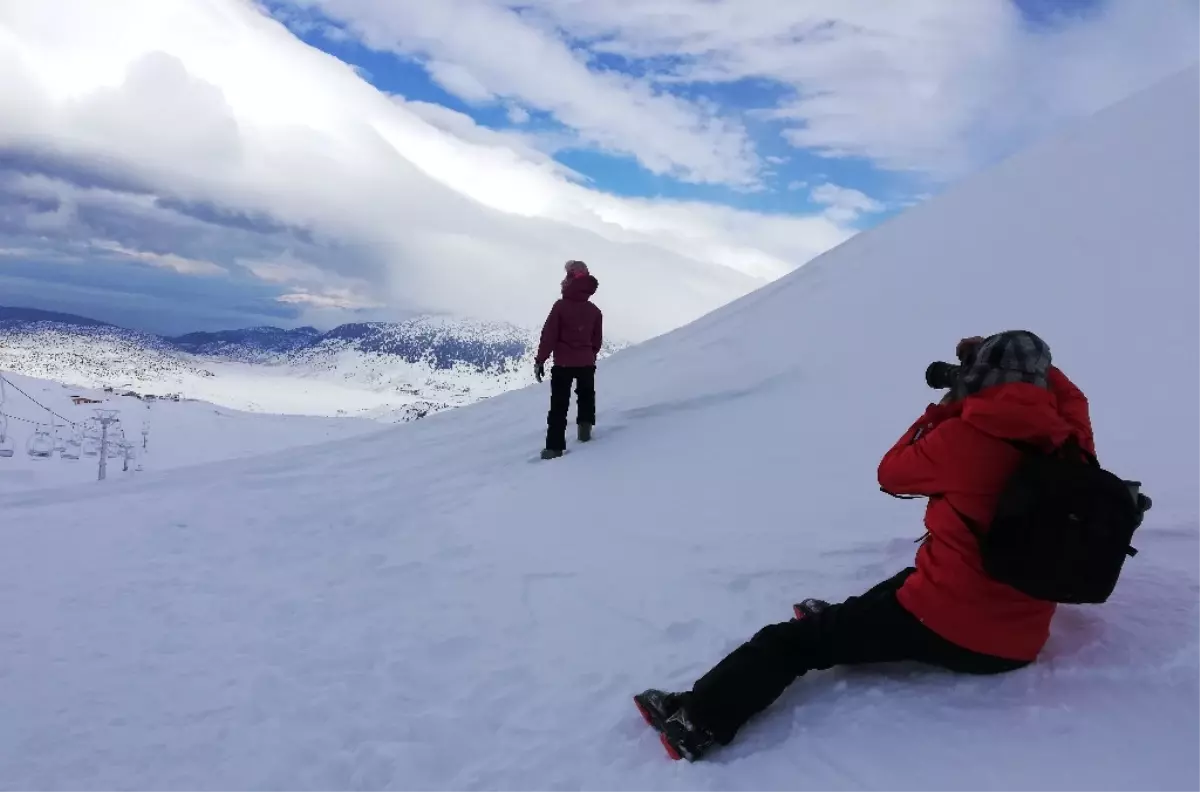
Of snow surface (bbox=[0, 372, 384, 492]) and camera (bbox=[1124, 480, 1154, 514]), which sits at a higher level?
camera (bbox=[1124, 480, 1154, 514])

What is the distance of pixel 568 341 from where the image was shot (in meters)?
10.2

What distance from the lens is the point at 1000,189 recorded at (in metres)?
15.0

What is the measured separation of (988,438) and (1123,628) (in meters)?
1.49

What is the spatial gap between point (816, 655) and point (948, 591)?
27.0 inches

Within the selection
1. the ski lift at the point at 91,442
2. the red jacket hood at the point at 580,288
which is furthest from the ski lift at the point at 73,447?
the red jacket hood at the point at 580,288

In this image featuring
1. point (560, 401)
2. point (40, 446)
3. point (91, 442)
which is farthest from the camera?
point (91, 442)

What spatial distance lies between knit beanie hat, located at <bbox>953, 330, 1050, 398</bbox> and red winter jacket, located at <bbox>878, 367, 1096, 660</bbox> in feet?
0.22

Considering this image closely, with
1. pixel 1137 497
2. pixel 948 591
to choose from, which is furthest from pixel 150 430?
pixel 1137 497

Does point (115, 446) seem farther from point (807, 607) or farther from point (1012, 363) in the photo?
point (1012, 363)

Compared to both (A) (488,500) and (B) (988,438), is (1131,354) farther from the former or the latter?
(A) (488,500)

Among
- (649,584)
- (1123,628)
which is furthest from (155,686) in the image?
(1123,628)

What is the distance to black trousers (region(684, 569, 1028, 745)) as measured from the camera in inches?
135

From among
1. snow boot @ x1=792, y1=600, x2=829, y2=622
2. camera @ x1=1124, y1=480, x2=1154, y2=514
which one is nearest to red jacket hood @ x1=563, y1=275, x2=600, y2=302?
snow boot @ x1=792, y1=600, x2=829, y2=622

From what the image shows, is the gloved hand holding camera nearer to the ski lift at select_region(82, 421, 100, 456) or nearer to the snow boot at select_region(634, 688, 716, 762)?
the snow boot at select_region(634, 688, 716, 762)
